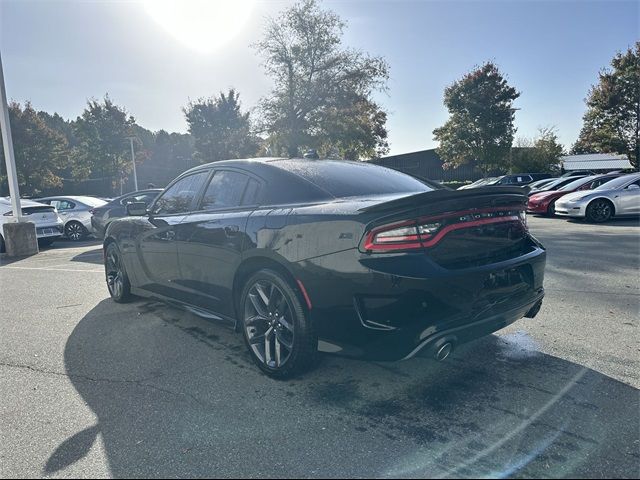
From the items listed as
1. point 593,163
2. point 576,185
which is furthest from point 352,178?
point 593,163

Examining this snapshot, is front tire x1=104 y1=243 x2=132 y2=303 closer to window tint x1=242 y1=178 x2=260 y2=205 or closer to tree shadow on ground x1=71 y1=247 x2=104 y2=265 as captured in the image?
window tint x1=242 y1=178 x2=260 y2=205

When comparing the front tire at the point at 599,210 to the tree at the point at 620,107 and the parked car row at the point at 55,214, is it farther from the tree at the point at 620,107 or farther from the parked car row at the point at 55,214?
the tree at the point at 620,107

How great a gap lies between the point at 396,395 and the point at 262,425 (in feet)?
2.92

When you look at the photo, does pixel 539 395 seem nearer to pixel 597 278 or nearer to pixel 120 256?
A: pixel 597 278

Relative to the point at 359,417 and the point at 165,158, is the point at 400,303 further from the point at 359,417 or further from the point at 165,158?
the point at 165,158

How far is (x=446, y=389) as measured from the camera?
2.95 metres

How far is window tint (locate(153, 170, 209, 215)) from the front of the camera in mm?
4219

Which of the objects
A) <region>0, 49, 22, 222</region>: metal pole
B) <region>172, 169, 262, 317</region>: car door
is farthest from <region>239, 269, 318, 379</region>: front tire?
<region>0, 49, 22, 222</region>: metal pole

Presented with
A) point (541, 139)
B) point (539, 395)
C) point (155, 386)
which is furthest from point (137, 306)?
point (541, 139)

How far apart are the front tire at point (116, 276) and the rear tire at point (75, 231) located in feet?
30.5

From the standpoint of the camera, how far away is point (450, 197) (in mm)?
2689

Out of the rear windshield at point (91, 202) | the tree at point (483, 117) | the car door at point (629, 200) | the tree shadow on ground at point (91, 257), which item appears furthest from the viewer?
the tree at point (483, 117)

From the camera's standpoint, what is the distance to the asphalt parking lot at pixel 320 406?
224 centimetres

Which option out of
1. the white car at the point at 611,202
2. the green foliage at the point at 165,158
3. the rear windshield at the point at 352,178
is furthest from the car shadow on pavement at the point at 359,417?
the green foliage at the point at 165,158
